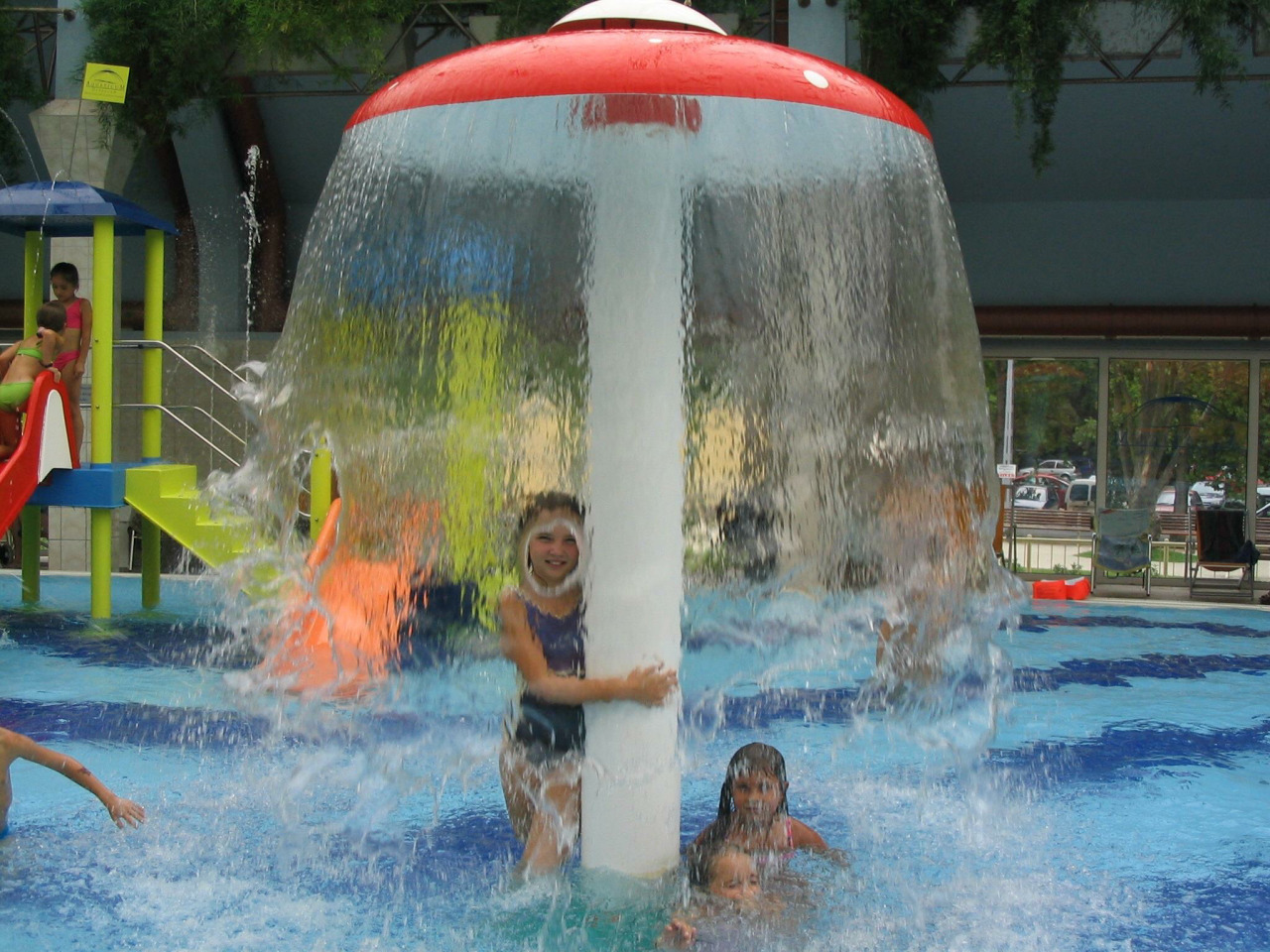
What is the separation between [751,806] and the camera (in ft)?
11.6

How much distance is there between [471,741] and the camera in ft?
13.2

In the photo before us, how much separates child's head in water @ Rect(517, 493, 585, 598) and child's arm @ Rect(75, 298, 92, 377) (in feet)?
21.1

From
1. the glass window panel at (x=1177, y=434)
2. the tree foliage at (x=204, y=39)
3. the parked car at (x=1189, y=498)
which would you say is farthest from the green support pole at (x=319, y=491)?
the parked car at (x=1189, y=498)

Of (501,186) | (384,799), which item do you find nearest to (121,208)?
(384,799)

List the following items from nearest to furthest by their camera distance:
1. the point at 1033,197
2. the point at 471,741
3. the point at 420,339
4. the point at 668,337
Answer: the point at 668,337, the point at 420,339, the point at 471,741, the point at 1033,197

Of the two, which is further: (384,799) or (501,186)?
(384,799)

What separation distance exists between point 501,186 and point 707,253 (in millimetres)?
546

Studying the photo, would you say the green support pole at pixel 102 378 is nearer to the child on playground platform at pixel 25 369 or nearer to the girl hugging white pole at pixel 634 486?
the child on playground platform at pixel 25 369

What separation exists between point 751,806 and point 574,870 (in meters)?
0.50

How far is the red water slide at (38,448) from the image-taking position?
7832mm

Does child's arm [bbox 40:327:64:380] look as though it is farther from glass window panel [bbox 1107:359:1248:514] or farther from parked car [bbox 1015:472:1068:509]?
glass window panel [bbox 1107:359:1248:514]

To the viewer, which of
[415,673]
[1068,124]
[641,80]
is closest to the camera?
[641,80]

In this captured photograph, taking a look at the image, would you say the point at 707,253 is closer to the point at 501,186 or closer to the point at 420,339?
the point at 501,186

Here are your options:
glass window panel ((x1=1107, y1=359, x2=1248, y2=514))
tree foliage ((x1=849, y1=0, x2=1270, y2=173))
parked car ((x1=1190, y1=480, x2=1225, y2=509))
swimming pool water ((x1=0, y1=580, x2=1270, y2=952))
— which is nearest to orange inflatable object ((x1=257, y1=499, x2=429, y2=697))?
swimming pool water ((x1=0, y1=580, x2=1270, y2=952))
